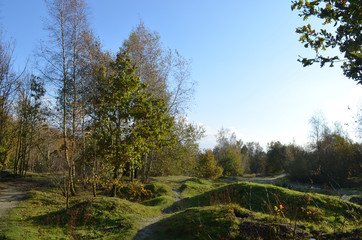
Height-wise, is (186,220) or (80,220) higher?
(186,220)

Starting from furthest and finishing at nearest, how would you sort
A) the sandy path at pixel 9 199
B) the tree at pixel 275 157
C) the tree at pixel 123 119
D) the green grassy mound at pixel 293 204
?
the tree at pixel 275 157, the tree at pixel 123 119, the sandy path at pixel 9 199, the green grassy mound at pixel 293 204

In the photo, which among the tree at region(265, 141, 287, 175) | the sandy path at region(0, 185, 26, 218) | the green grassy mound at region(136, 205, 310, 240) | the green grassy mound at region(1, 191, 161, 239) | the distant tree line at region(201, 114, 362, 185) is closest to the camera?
the green grassy mound at region(136, 205, 310, 240)

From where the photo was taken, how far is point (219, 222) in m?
6.43

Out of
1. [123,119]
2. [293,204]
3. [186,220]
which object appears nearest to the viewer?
[186,220]

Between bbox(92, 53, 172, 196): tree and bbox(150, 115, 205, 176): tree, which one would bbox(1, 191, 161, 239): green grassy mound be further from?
bbox(150, 115, 205, 176): tree

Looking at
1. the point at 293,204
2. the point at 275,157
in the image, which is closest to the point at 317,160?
the point at 275,157

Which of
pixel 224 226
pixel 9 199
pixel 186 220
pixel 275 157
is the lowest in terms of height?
pixel 9 199

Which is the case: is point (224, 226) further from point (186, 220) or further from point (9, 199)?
point (9, 199)

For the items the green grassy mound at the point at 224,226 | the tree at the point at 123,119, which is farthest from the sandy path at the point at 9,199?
the green grassy mound at the point at 224,226

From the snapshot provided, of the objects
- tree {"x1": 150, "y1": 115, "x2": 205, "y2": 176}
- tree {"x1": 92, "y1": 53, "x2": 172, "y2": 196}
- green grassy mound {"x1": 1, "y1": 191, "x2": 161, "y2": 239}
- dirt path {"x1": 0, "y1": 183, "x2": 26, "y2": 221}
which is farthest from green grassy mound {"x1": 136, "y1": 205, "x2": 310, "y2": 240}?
tree {"x1": 150, "y1": 115, "x2": 205, "y2": 176}

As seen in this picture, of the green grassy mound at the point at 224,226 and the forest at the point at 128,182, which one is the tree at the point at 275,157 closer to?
the forest at the point at 128,182

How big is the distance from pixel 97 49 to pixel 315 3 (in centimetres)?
1182

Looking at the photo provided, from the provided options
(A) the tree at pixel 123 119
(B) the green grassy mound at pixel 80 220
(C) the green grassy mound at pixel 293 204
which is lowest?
(B) the green grassy mound at pixel 80 220

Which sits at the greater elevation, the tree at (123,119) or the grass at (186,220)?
the tree at (123,119)
